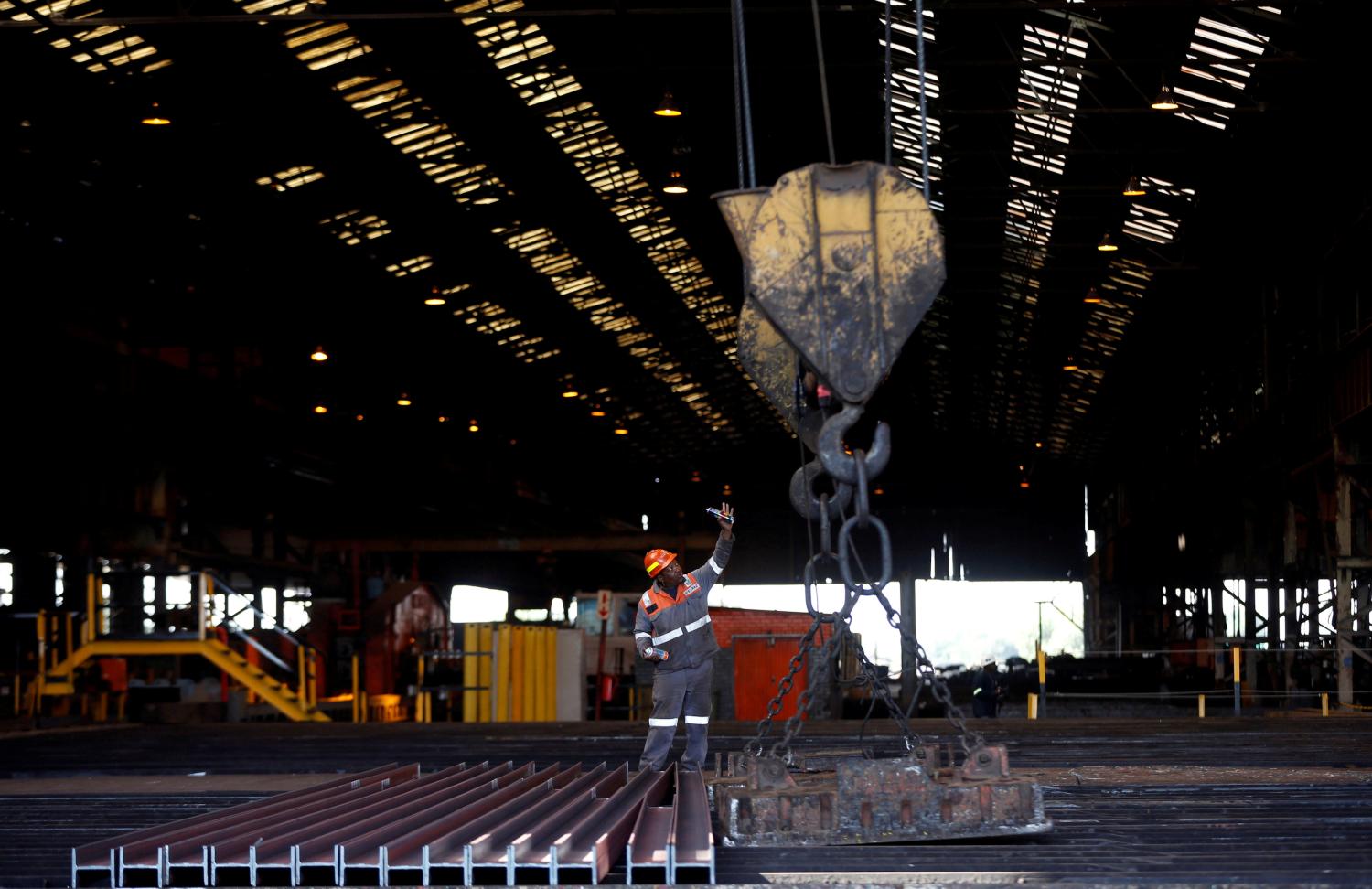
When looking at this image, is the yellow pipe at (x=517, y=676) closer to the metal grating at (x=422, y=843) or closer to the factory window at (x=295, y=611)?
the metal grating at (x=422, y=843)

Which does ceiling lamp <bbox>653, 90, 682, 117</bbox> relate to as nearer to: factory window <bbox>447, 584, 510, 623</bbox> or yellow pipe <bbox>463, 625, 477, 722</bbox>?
yellow pipe <bbox>463, 625, 477, 722</bbox>

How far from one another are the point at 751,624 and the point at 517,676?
636cm

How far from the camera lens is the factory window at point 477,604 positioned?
150 feet

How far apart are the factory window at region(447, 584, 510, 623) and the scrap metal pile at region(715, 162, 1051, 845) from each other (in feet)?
132

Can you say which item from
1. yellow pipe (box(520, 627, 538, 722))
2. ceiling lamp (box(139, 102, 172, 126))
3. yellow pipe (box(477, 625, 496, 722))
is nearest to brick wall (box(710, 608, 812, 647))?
yellow pipe (box(520, 627, 538, 722))

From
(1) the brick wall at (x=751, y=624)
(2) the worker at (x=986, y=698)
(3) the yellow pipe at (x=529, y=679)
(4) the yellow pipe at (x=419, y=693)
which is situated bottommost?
(2) the worker at (x=986, y=698)

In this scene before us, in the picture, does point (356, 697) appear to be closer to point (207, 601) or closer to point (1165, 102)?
point (207, 601)

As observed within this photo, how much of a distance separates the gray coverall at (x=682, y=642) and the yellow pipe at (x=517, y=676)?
10613 mm

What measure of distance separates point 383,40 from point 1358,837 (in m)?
Answer: 15.3

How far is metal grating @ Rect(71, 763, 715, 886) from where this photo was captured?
431cm

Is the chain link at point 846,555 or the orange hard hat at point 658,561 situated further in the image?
the orange hard hat at point 658,561

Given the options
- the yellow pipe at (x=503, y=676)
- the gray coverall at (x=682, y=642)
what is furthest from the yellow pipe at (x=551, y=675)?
the gray coverall at (x=682, y=642)

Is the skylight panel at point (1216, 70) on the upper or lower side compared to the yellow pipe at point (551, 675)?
upper

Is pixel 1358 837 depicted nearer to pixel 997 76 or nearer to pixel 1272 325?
pixel 997 76
